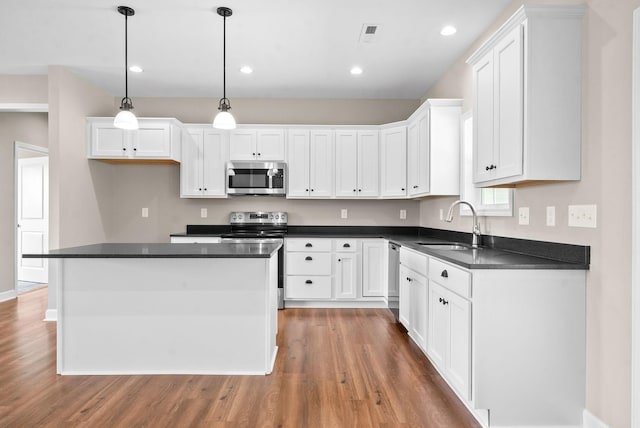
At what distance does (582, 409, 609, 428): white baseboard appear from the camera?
1.90 meters

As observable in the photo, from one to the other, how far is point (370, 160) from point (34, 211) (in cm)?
548

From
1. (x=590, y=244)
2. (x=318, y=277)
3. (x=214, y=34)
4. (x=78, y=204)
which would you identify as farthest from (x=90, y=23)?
(x=590, y=244)

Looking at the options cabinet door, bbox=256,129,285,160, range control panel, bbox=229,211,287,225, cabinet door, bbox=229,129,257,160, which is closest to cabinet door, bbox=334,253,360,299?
range control panel, bbox=229,211,287,225

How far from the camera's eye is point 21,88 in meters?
4.36

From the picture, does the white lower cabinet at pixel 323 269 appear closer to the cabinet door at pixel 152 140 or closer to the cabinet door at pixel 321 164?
the cabinet door at pixel 321 164

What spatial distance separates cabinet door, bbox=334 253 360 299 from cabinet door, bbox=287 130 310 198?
3.49ft

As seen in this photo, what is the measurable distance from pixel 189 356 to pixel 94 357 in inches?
27.0

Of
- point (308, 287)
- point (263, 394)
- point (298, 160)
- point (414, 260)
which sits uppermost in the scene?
point (298, 160)

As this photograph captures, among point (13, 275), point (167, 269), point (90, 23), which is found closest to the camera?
point (167, 269)

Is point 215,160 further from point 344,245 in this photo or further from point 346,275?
point 346,275

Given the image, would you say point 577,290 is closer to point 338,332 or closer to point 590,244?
point 590,244

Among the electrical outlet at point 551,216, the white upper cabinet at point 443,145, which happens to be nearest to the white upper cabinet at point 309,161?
the white upper cabinet at point 443,145

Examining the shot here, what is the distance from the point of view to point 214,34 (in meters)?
3.32

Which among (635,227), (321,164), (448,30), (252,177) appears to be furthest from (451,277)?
(252,177)
